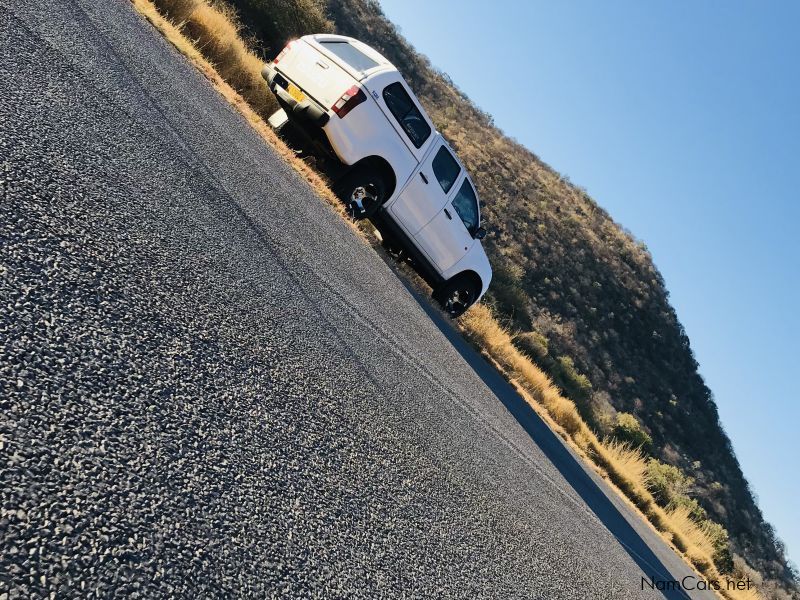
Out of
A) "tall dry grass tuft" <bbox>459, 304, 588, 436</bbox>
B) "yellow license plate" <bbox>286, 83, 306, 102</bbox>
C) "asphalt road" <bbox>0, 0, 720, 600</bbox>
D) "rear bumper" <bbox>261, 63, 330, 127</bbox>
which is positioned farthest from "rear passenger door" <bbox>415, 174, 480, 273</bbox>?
"asphalt road" <bbox>0, 0, 720, 600</bbox>

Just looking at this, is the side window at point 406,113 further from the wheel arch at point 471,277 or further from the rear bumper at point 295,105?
the wheel arch at point 471,277

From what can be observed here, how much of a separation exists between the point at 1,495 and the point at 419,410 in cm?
403

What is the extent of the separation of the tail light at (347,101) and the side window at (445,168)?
191cm

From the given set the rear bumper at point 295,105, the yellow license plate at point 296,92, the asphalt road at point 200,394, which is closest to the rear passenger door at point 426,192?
the rear bumper at point 295,105

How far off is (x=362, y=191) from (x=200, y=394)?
671 cm

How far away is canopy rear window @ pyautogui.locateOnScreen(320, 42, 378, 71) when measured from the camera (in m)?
9.02

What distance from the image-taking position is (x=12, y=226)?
9.77ft

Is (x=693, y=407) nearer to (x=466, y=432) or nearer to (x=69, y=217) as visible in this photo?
(x=466, y=432)

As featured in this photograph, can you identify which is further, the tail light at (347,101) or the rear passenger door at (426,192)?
the rear passenger door at (426,192)

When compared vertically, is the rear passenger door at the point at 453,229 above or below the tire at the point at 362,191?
above

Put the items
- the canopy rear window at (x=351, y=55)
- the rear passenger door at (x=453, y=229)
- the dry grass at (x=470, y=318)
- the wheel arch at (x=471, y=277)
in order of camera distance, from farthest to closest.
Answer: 1. the wheel arch at (x=471, y=277)
2. the rear passenger door at (x=453, y=229)
3. the dry grass at (x=470, y=318)
4. the canopy rear window at (x=351, y=55)

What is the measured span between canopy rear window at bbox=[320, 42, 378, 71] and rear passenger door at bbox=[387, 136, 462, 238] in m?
1.60

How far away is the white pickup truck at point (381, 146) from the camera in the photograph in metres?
8.71

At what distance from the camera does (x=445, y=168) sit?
10344 mm
